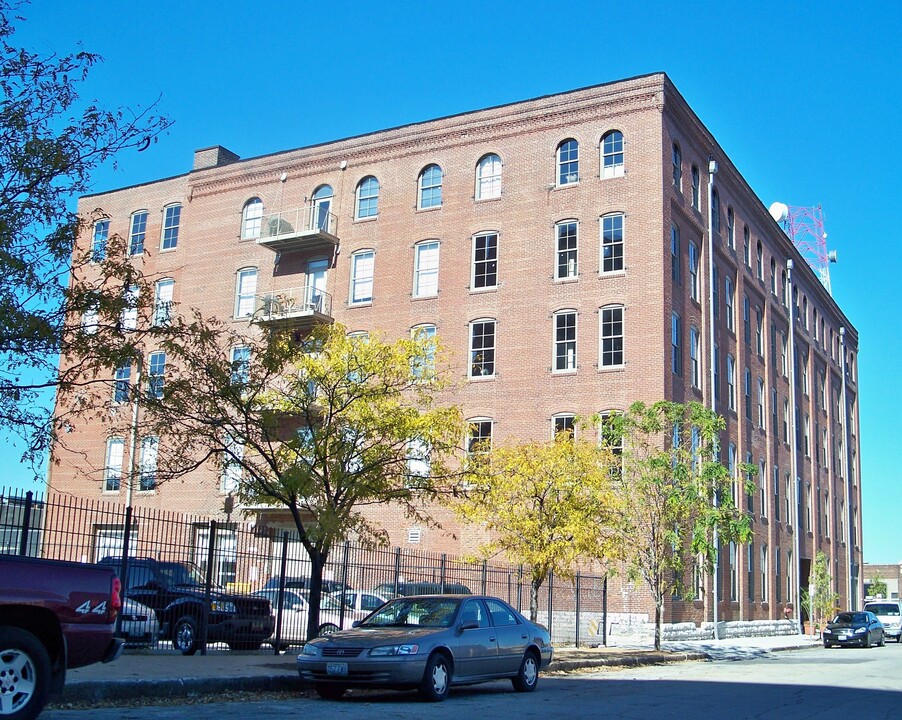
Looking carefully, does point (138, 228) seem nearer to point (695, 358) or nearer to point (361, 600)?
point (695, 358)

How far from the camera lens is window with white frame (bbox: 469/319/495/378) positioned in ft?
122

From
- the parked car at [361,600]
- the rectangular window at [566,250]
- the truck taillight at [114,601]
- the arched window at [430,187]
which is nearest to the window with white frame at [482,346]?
the rectangular window at [566,250]

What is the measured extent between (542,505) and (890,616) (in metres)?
28.9

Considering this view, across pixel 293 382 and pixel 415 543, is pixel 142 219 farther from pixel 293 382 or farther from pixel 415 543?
pixel 293 382

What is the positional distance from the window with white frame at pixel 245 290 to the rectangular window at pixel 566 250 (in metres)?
13.7

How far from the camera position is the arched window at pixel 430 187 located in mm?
40031

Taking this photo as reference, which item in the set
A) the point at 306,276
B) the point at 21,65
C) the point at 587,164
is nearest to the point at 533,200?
the point at 587,164

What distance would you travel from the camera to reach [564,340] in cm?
3584

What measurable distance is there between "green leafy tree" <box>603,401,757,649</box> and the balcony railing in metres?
16.7

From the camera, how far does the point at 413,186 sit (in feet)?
133

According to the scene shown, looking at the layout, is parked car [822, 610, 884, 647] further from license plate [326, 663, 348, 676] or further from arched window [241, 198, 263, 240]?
license plate [326, 663, 348, 676]

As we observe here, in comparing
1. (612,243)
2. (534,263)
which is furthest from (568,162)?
(534,263)

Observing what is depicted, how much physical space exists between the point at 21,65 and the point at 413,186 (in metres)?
28.3

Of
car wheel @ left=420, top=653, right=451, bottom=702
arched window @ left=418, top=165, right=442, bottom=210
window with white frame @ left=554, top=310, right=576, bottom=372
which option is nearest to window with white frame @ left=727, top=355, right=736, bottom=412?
window with white frame @ left=554, top=310, right=576, bottom=372
